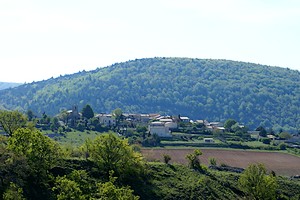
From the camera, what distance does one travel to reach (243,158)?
350 feet

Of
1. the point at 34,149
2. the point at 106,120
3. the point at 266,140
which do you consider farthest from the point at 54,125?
the point at 34,149

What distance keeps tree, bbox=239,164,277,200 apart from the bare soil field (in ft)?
85.0

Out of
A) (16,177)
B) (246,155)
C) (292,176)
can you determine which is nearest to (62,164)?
(16,177)

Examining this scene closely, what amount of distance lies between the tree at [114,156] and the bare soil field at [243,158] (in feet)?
97.6

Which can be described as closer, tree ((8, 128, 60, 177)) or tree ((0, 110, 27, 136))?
tree ((8, 128, 60, 177))

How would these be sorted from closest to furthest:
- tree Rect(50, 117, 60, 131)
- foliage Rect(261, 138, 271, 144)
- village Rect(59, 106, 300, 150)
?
village Rect(59, 106, 300, 150) → tree Rect(50, 117, 60, 131) → foliage Rect(261, 138, 271, 144)

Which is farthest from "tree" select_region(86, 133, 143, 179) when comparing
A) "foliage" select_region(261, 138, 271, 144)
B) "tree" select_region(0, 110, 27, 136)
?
"foliage" select_region(261, 138, 271, 144)

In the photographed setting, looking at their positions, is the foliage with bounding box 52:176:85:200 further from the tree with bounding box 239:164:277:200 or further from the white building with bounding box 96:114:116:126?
the white building with bounding box 96:114:116:126

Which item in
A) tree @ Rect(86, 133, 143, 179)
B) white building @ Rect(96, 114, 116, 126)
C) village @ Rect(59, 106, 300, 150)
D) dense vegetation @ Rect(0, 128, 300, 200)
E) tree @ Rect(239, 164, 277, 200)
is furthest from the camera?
white building @ Rect(96, 114, 116, 126)

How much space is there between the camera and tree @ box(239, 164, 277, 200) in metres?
67.2

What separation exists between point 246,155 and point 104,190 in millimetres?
71743

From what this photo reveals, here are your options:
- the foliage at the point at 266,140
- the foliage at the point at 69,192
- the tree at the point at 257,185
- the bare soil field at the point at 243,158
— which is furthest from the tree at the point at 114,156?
the foliage at the point at 266,140

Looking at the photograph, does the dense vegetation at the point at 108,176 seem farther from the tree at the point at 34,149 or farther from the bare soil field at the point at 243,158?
the bare soil field at the point at 243,158

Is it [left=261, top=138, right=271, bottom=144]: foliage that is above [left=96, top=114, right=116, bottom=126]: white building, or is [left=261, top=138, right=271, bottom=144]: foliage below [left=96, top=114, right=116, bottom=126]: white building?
below
